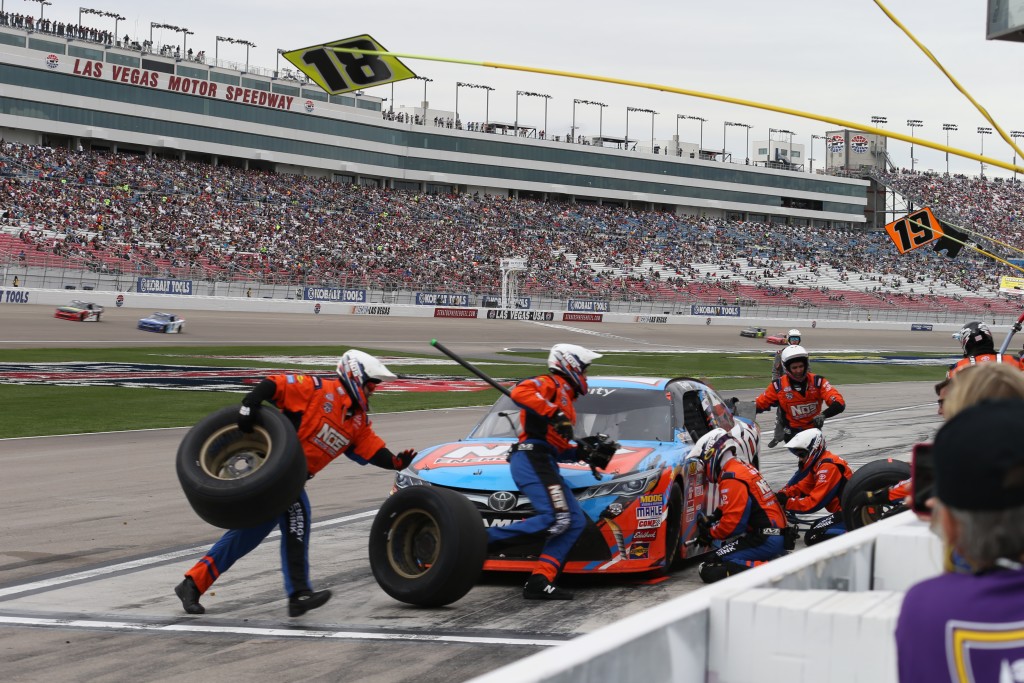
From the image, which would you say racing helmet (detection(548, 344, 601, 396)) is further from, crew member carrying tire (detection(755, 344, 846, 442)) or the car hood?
crew member carrying tire (detection(755, 344, 846, 442))

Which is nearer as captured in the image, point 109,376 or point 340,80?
point 340,80

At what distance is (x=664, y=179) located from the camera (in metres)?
107

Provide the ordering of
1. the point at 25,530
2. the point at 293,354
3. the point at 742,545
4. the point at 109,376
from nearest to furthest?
1. the point at 742,545
2. the point at 25,530
3. the point at 109,376
4. the point at 293,354

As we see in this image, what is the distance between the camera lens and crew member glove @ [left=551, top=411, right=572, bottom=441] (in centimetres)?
769

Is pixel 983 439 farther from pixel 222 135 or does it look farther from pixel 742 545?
pixel 222 135

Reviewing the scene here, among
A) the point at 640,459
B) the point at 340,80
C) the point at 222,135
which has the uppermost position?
the point at 222,135

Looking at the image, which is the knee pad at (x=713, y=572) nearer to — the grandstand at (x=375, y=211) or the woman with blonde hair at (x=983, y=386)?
the woman with blonde hair at (x=983, y=386)

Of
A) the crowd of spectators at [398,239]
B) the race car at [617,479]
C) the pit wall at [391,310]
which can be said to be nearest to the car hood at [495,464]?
the race car at [617,479]

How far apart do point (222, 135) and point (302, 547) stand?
3001 inches

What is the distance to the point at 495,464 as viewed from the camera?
8367mm

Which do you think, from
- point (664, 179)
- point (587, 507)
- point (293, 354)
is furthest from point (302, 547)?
point (664, 179)

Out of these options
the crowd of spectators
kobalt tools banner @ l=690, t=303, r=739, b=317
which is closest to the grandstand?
the crowd of spectators

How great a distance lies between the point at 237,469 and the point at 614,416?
3.16 meters

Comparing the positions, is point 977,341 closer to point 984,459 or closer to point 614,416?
point 614,416
